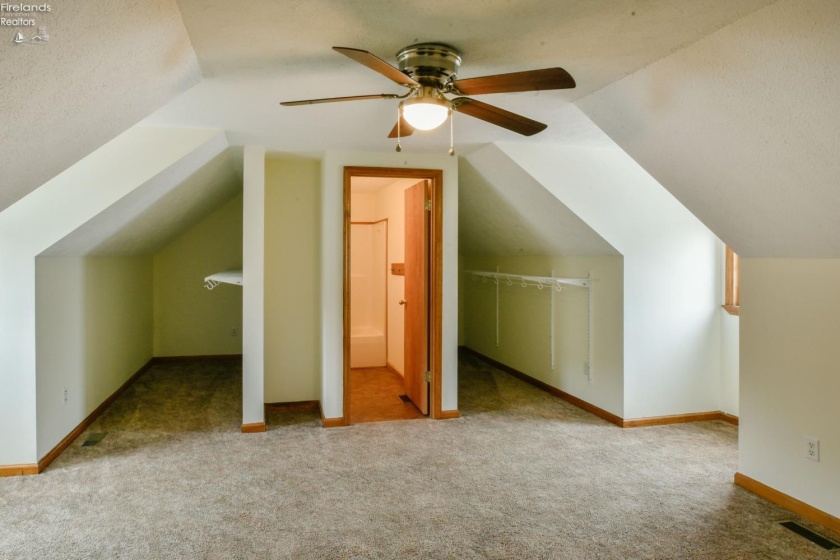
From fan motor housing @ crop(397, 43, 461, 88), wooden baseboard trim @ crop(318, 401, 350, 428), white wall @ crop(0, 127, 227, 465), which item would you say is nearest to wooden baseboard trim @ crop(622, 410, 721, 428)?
wooden baseboard trim @ crop(318, 401, 350, 428)

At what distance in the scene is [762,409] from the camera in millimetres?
3010

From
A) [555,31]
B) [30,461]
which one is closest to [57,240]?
[30,461]

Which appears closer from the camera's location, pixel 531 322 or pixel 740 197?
pixel 740 197

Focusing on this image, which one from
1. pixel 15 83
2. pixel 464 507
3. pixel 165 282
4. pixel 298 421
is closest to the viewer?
pixel 15 83

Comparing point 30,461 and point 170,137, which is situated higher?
point 170,137

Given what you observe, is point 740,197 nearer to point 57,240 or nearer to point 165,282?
point 57,240

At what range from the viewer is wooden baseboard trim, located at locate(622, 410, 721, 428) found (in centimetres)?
416

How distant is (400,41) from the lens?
2.12 metres

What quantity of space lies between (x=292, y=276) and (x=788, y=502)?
12.1 ft

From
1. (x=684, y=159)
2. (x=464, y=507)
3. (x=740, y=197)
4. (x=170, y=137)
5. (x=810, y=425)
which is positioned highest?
(x=170, y=137)

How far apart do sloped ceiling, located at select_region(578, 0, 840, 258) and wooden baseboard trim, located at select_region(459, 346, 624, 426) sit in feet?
5.93

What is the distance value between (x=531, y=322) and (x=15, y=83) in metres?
4.68

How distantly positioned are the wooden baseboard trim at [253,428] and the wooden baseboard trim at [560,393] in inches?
103

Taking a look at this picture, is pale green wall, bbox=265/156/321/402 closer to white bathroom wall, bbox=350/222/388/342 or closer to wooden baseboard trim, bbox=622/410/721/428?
white bathroom wall, bbox=350/222/388/342
